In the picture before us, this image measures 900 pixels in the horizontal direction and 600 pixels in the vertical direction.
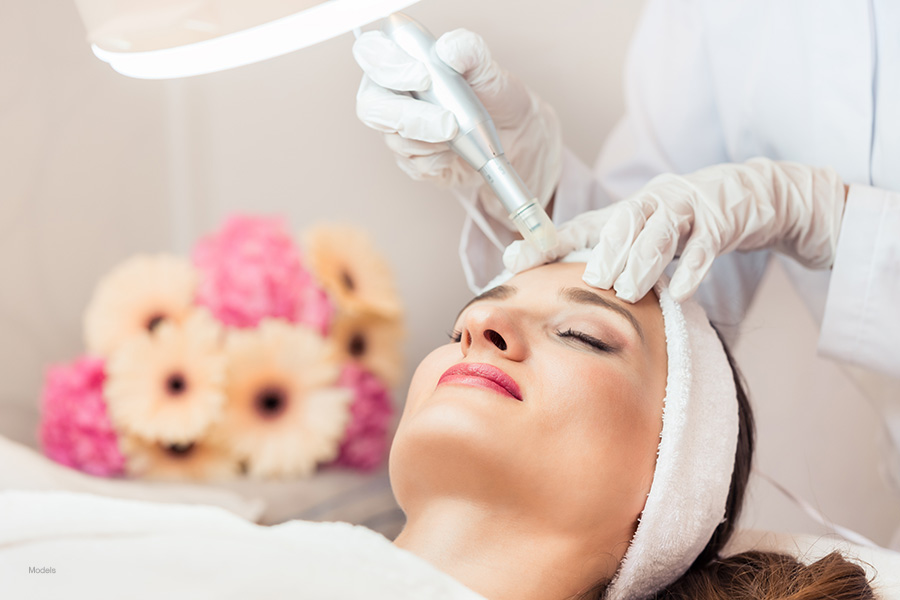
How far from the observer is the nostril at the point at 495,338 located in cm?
95

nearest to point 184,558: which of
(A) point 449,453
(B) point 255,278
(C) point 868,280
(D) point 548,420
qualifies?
(A) point 449,453

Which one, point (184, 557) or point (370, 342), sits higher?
point (184, 557)

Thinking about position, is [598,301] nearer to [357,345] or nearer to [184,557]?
[184,557]

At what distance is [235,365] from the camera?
145cm

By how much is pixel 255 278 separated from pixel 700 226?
864 millimetres

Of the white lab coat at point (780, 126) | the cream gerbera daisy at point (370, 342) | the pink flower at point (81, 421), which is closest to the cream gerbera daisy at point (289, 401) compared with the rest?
the cream gerbera daisy at point (370, 342)

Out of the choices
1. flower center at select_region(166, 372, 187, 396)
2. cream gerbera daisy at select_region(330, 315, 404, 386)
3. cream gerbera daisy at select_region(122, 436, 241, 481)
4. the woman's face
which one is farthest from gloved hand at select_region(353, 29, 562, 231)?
cream gerbera daisy at select_region(122, 436, 241, 481)

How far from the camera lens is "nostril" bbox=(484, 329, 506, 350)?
0.95 m

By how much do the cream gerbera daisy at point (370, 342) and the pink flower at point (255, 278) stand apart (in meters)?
0.05

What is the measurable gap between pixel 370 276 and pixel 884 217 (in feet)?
3.07

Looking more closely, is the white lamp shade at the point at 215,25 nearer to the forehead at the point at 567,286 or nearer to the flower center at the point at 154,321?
the forehead at the point at 567,286

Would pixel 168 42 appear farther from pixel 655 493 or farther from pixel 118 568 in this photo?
pixel 655 493

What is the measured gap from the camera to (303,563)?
78cm

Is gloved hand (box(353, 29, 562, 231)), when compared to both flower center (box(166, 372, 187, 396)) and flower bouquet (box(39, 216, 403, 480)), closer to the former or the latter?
flower bouquet (box(39, 216, 403, 480))
